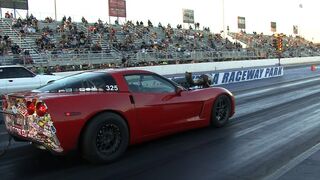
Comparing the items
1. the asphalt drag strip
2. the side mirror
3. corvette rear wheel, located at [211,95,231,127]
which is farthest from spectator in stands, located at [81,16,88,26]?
the side mirror

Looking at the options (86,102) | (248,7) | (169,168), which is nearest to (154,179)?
(169,168)

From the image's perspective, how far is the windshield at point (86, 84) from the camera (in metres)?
6.82

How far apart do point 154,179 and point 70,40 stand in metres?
28.6

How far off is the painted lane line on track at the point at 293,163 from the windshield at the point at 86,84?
8.74ft

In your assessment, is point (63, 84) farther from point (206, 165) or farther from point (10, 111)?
point (206, 165)

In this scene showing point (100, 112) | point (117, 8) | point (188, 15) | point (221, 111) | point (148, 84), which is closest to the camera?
point (100, 112)

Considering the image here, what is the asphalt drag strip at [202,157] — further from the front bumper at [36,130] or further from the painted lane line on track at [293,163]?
the front bumper at [36,130]

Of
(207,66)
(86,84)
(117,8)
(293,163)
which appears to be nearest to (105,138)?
(86,84)

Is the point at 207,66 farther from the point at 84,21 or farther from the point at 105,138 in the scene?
the point at 105,138

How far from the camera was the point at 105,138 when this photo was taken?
652 centimetres

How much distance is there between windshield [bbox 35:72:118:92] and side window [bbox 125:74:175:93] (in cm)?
36

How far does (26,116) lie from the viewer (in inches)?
252

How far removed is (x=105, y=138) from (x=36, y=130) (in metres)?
0.96

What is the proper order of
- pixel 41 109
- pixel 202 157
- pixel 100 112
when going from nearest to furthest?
1. pixel 41 109
2. pixel 100 112
3. pixel 202 157
